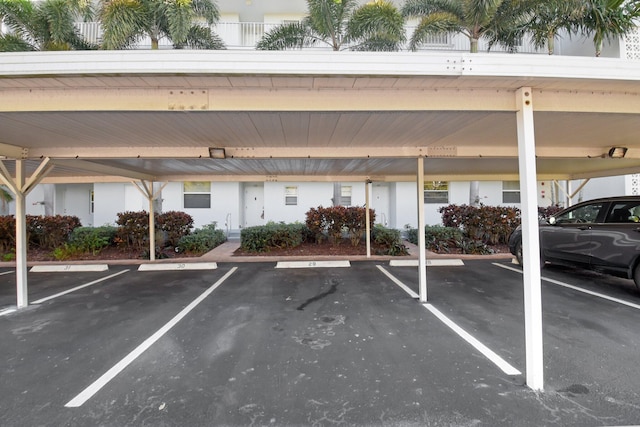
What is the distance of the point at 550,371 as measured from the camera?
9.06 ft

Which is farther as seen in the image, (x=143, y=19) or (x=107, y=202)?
(x=107, y=202)

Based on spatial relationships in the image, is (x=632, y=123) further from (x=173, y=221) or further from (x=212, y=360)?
(x=173, y=221)

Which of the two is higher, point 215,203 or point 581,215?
point 215,203

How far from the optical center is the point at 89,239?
9.12m

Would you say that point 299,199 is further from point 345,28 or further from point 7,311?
point 7,311

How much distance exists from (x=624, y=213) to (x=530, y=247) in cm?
465

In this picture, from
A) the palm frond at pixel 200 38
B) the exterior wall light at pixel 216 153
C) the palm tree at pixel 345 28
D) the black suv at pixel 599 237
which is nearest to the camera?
the exterior wall light at pixel 216 153

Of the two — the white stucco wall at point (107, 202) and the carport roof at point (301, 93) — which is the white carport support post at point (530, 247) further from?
the white stucco wall at point (107, 202)

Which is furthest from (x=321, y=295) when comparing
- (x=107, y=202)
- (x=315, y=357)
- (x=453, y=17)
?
(x=107, y=202)

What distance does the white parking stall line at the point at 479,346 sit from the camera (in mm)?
2790

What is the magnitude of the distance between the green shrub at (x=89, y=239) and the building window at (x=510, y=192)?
16.9m

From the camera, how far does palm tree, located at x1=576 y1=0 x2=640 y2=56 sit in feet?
27.4

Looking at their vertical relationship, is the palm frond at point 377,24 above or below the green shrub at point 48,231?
above

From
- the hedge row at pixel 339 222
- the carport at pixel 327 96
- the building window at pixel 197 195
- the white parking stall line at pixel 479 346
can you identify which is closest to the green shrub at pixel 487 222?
the hedge row at pixel 339 222
